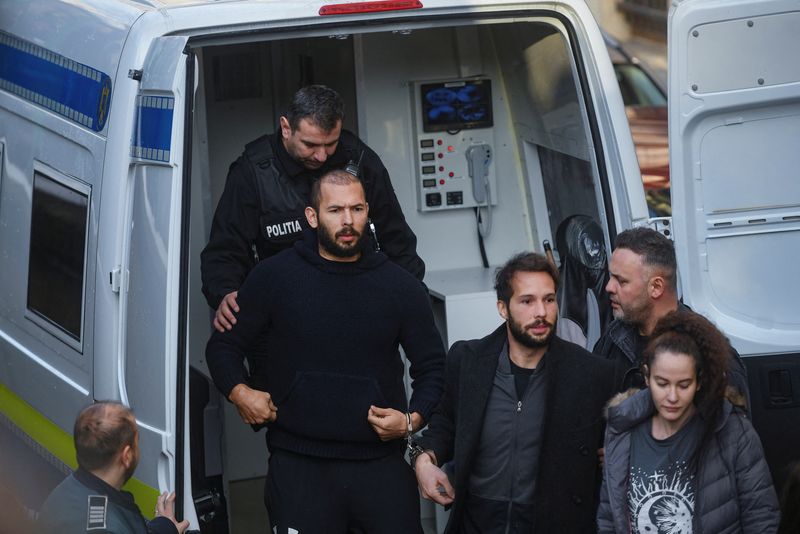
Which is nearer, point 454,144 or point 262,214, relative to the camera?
point 262,214

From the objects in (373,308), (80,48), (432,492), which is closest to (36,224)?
(80,48)

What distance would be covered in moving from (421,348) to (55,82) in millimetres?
1677

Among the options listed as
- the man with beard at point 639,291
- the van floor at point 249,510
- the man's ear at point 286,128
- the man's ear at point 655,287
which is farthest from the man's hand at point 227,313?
the van floor at point 249,510

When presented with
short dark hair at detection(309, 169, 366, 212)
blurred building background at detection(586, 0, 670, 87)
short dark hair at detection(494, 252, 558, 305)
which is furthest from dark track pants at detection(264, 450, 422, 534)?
blurred building background at detection(586, 0, 670, 87)

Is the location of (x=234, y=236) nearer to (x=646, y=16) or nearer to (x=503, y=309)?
(x=503, y=309)

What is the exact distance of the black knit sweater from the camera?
13.6 feet

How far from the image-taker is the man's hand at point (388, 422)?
4.11 m

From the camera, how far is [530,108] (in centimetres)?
591

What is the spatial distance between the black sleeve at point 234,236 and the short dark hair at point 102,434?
1049mm

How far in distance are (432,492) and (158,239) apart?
111 centimetres

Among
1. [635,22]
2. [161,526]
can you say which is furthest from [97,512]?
[635,22]

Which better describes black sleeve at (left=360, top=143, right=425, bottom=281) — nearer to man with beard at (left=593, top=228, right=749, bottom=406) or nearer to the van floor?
man with beard at (left=593, top=228, right=749, bottom=406)

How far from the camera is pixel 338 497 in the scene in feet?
13.7

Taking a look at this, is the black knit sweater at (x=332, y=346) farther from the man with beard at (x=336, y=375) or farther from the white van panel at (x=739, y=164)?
the white van panel at (x=739, y=164)
